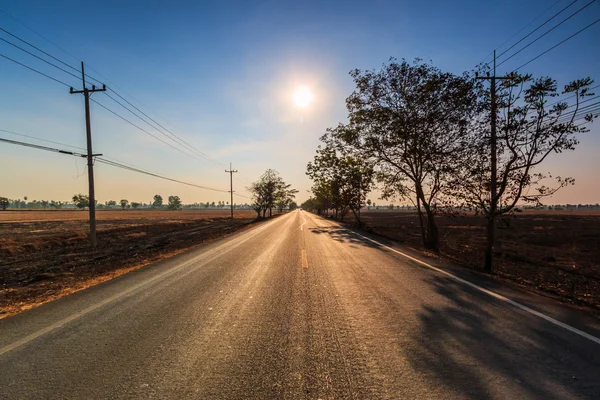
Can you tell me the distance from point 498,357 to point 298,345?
230 cm

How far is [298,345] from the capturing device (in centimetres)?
362

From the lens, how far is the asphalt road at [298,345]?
9.03ft

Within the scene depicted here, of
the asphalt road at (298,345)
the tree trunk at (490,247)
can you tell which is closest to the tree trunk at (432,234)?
the tree trunk at (490,247)

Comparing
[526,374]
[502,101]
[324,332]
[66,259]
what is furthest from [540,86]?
[66,259]

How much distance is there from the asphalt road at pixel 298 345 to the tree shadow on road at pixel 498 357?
0.02 metres

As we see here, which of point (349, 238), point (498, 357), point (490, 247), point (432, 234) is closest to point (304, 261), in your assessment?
point (490, 247)

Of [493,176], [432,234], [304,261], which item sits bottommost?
[304,261]

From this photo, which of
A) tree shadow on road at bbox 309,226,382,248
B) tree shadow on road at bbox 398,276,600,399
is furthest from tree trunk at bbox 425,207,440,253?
tree shadow on road at bbox 398,276,600,399

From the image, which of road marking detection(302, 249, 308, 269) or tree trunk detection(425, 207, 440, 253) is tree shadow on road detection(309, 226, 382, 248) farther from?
road marking detection(302, 249, 308, 269)

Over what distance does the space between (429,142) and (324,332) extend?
1393 cm

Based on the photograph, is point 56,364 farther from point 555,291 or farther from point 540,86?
point 540,86

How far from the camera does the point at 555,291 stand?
6980mm

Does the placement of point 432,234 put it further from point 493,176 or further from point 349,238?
point 493,176

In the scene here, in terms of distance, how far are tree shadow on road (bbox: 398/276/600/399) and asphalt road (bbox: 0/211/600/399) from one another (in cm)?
2
